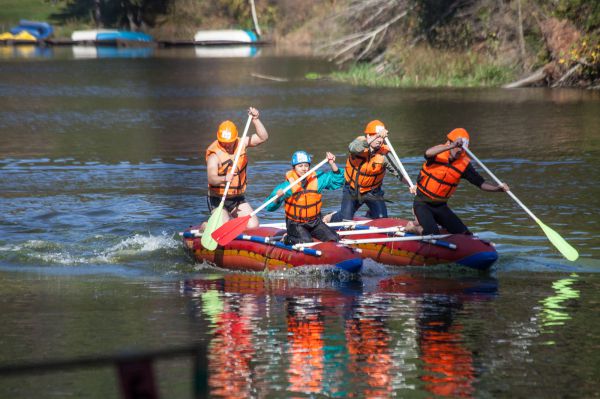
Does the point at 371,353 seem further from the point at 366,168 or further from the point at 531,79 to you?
the point at 531,79

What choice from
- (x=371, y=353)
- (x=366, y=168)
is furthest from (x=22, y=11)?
(x=371, y=353)

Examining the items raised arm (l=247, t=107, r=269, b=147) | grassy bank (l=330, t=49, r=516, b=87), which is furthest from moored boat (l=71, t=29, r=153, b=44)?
raised arm (l=247, t=107, r=269, b=147)

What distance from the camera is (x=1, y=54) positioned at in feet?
243

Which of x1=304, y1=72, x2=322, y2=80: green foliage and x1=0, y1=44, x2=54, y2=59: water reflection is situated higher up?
x1=0, y1=44, x2=54, y2=59: water reflection

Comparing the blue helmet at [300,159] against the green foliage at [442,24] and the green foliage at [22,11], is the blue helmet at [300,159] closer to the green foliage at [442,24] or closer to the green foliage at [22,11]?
the green foliage at [442,24]

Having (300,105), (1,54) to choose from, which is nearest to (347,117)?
(300,105)

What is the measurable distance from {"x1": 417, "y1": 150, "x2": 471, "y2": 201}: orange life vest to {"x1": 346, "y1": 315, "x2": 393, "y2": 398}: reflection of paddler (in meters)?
3.07

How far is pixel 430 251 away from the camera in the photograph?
577 inches

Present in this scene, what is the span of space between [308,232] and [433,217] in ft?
5.56

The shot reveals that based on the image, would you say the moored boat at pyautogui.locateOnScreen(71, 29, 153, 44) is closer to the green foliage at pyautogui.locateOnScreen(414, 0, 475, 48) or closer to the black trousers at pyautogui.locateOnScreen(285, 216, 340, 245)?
the green foliage at pyautogui.locateOnScreen(414, 0, 475, 48)

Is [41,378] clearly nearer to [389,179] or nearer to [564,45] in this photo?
[389,179]

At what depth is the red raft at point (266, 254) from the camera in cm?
1405

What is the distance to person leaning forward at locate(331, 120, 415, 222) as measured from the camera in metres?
15.6

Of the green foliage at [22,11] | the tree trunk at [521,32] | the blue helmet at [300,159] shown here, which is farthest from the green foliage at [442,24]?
the green foliage at [22,11]
